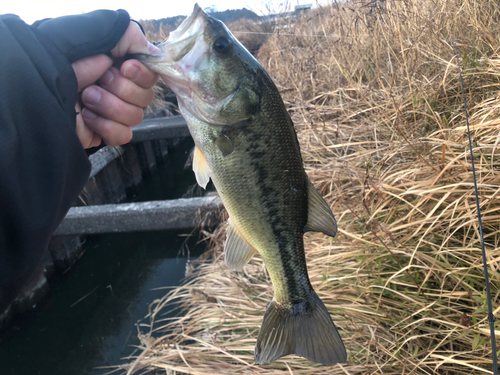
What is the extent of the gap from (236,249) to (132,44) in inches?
41.3

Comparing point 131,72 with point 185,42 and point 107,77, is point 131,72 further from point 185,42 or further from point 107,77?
point 185,42

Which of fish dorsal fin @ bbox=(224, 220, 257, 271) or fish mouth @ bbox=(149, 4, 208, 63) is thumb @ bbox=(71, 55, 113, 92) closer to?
fish mouth @ bbox=(149, 4, 208, 63)

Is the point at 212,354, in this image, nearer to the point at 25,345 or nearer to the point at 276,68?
the point at 25,345

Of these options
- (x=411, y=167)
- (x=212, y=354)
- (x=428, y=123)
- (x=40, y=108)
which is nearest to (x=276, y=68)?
(x=428, y=123)

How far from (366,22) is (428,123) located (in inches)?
75.0

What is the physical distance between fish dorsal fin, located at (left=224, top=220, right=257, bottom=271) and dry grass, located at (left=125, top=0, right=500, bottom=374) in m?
1.03

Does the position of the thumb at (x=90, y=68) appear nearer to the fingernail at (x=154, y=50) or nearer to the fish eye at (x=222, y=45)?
the fingernail at (x=154, y=50)

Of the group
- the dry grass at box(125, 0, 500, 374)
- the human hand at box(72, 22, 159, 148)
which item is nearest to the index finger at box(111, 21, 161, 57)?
the human hand at box(72, 22, 159, 148)

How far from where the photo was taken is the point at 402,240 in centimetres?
221

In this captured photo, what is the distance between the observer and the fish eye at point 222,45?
4.37ft

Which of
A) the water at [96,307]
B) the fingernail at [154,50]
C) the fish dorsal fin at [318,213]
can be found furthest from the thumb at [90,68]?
the water at [96,307]

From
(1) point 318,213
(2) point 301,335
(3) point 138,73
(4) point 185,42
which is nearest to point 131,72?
(3) point 138,73

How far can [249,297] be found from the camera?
2.99 m

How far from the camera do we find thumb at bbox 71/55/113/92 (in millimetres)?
1423
